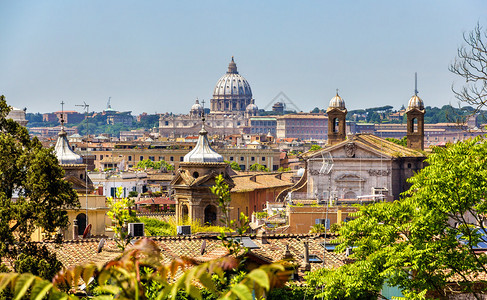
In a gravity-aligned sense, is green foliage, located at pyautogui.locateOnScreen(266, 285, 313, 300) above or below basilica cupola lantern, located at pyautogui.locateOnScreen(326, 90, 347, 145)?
below

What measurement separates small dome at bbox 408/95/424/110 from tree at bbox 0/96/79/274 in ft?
115

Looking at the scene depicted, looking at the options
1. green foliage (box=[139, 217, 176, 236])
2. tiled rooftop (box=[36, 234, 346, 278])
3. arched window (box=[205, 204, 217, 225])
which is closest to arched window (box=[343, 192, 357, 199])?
arched window (box=[205, 204, 217, 225])

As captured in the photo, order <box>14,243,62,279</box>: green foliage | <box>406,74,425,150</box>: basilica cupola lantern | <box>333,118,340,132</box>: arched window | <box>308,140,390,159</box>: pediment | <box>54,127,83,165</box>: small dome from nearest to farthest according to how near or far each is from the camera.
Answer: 1. <box>14,243,62,279</box>: green foliage
2. <box>54,127,83,165</box>: small dome
3. <box>308,140,390,159</box>: pediment
4. <box>406,74,425,150</box>: basilica cupola lantern
5. <box>333,118,340,132</box>: arched window

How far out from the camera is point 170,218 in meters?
42.8

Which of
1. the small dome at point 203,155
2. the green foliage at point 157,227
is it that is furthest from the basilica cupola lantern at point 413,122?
the green foliage at point 157,227

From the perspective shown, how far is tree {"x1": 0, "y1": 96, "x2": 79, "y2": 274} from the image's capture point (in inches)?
728

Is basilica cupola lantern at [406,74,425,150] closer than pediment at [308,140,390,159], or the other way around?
pediment at [308,140,390,159]

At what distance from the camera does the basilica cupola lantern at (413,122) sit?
2060 inches

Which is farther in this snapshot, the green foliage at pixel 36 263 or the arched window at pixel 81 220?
the arched window at pixel 81 220

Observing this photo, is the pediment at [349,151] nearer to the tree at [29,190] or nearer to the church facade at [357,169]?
the church facade at [357,169]

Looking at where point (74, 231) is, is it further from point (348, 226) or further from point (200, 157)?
point (348, 226)

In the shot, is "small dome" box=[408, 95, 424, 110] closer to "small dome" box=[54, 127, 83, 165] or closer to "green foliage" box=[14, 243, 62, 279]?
"small dome" box=[54, 127, 83, 165]

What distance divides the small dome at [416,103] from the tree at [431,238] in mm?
35049

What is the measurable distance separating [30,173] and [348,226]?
5.28m
